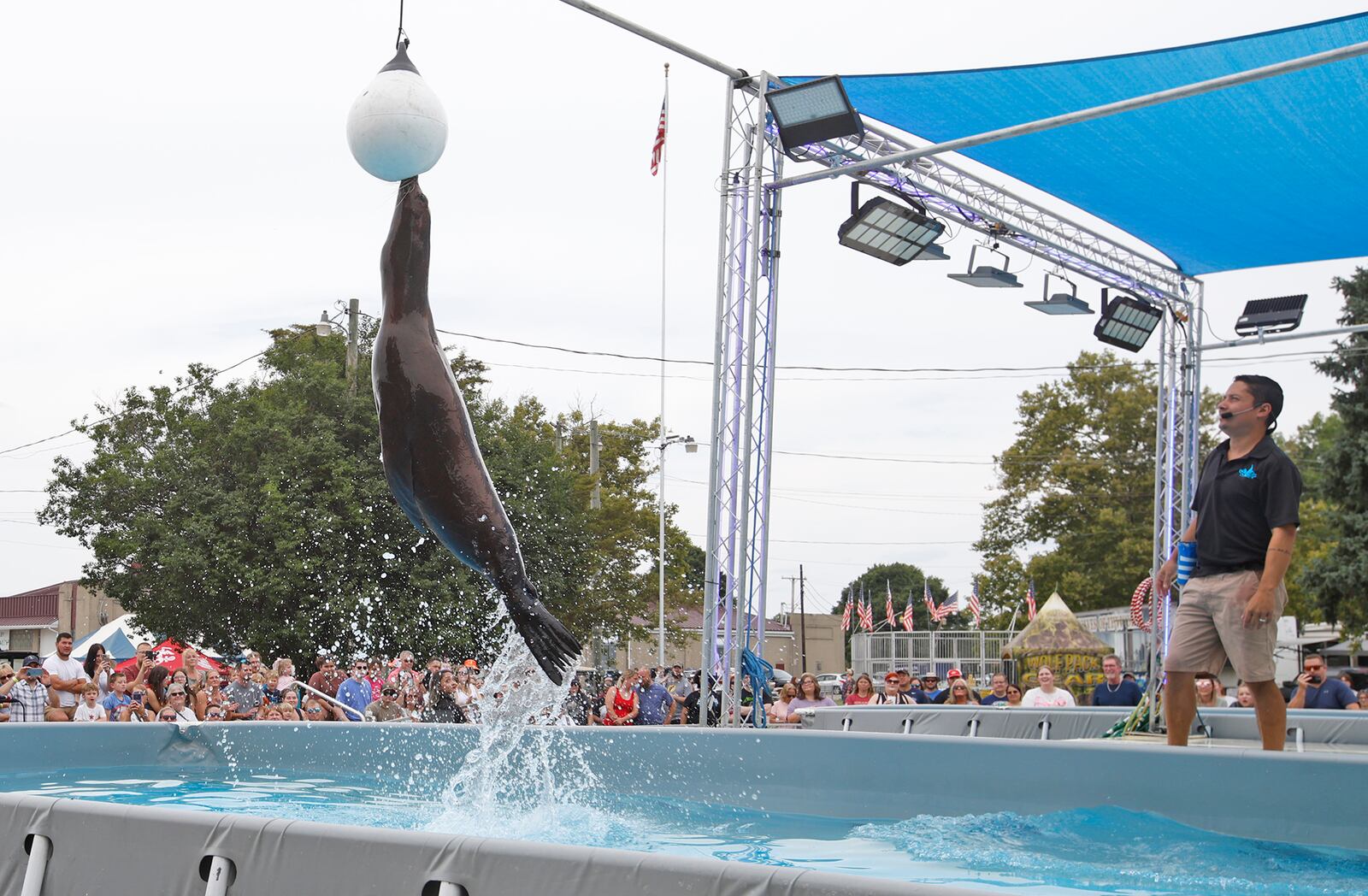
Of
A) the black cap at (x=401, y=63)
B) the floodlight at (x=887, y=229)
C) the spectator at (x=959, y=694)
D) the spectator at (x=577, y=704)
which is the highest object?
the floodlight at (x=887, y=229)

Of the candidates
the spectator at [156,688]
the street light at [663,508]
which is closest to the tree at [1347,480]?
the street light at [663,508]

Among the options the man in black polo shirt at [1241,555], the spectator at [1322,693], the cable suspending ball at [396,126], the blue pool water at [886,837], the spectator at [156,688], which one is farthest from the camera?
the spectator at [1322,693]

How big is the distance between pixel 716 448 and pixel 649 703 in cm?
689

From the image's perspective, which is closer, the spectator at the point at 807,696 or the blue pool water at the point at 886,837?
the blue pool water at the point at 886,837

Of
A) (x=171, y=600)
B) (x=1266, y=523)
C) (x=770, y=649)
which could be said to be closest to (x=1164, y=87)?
(x=1266, y=523)

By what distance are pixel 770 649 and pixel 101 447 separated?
126 ft

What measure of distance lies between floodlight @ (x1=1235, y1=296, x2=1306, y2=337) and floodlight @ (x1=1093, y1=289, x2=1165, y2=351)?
31.9 inches

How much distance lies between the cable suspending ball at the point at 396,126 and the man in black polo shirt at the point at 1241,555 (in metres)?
2.98

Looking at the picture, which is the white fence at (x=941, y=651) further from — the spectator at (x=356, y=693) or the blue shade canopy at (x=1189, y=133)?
the blue shade canopy at (x=1189, y=133)

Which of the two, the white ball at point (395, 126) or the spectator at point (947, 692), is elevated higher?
the white ball at point (395, 126)

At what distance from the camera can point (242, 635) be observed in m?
22.0

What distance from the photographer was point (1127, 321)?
44.3 feet

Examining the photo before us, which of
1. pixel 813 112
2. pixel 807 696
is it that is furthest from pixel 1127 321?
pixel 813 112

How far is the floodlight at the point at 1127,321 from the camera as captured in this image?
13.3m
